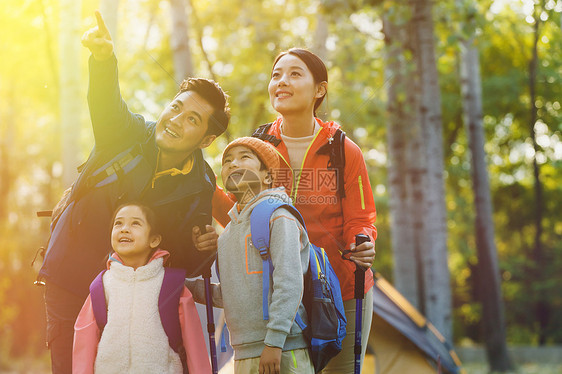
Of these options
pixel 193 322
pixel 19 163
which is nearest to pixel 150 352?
pixel 193 322

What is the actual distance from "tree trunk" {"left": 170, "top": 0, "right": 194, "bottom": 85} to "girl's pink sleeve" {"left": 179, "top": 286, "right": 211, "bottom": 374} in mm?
4918

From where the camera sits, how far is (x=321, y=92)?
3141mm

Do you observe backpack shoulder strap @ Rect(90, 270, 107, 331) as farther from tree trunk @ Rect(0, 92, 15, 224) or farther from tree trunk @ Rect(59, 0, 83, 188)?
tree trunk @ Rect(0, 92, 15, 224)

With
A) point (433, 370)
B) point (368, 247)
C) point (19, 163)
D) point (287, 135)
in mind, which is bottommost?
point (433, 370)

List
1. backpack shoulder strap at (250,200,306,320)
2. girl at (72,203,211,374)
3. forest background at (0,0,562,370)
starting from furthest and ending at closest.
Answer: forest background at (0,0,562,370) < girl at (72,203,211,374) < backpack shoulder strap at (250,200,306,320)

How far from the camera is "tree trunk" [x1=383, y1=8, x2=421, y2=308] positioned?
338 inches

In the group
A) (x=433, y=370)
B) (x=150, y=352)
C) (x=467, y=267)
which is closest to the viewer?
(x=150, y=352)

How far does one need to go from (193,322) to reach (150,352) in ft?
0.71

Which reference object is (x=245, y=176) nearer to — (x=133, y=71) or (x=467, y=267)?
(x=133, y=71)

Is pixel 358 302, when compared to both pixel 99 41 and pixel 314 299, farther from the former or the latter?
pixel 99 41

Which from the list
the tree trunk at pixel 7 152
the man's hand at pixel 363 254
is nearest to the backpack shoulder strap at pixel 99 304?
the man's hand at pixel 363 254

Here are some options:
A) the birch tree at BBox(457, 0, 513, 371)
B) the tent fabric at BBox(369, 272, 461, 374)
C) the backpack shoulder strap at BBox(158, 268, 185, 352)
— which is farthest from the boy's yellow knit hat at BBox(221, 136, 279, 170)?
the birch tree at BBox(457, 0, 513, 371)

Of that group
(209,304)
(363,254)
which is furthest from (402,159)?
(209,304)

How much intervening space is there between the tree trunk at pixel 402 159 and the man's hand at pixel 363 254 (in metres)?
5.43
